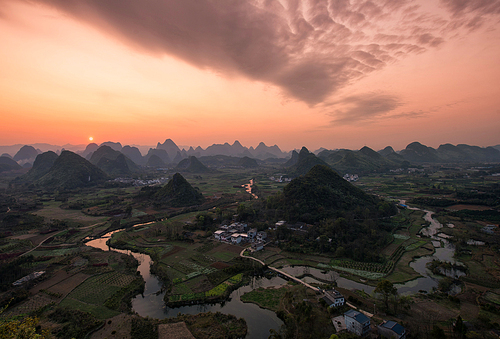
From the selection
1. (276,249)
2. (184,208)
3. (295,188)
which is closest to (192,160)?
(184,208)

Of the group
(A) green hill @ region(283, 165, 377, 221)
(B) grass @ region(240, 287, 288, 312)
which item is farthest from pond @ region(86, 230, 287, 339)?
(A) green hill @ region(283, 165, 377, 221)

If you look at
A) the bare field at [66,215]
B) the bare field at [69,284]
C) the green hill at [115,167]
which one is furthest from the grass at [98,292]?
the green hill at [115,167]

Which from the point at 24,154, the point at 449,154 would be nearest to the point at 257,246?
the point at 449,154

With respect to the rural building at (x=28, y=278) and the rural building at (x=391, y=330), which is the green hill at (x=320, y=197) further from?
the rural building at (x=28, y=278)

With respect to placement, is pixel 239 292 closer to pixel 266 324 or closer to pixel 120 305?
pixel 266 324

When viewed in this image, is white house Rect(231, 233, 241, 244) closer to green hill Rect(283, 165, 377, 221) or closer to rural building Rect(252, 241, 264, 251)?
rural building Rect(252, 241, 264, 251)
